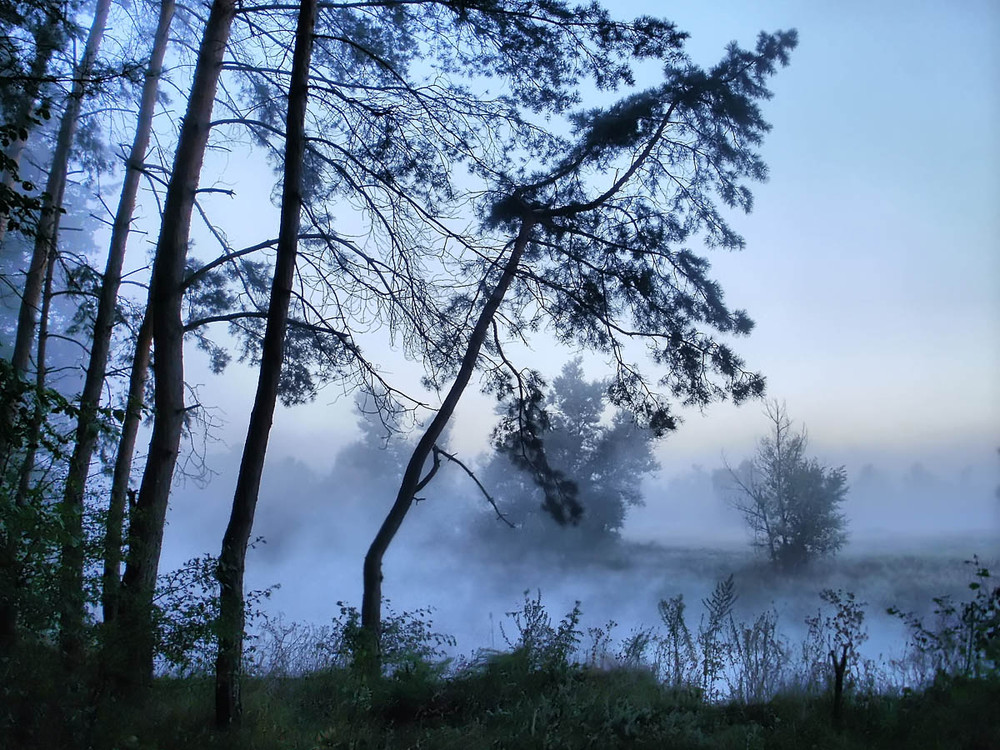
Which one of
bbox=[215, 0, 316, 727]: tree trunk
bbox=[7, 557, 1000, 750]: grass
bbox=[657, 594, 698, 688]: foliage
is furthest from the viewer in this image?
bbox=[657, 594, 698, 688]: foliage

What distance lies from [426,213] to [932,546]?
482cm

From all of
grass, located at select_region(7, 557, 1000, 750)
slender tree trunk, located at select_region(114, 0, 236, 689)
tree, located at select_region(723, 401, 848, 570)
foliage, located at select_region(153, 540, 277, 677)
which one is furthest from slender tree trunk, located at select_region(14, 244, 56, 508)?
tree, located at select_region(723, 401, 848, 570)

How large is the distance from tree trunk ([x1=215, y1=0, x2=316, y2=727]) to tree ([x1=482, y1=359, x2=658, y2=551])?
3278 millimetres

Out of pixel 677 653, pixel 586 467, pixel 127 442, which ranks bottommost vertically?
pixel 677 653

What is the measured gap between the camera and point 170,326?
4.32m

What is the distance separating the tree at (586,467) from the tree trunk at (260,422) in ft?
10.8

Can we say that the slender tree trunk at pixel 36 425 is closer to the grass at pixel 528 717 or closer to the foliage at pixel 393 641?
the grass at pixel 528 717

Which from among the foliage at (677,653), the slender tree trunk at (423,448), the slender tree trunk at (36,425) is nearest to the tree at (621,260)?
the slender tree trunk at (423,448)

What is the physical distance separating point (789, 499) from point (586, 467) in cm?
268

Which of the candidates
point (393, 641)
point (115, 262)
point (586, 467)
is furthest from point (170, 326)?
point (586, 467)

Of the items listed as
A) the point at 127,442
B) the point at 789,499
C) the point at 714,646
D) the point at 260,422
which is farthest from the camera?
the point at 789,499

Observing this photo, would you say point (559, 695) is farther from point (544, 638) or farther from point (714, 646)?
point (714, 646)

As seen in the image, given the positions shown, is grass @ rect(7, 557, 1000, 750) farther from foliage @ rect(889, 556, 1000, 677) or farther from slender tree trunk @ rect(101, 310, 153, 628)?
slender tree trunk @ rect(101, 310, 153, 628)

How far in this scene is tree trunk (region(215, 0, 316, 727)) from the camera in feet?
11.8
